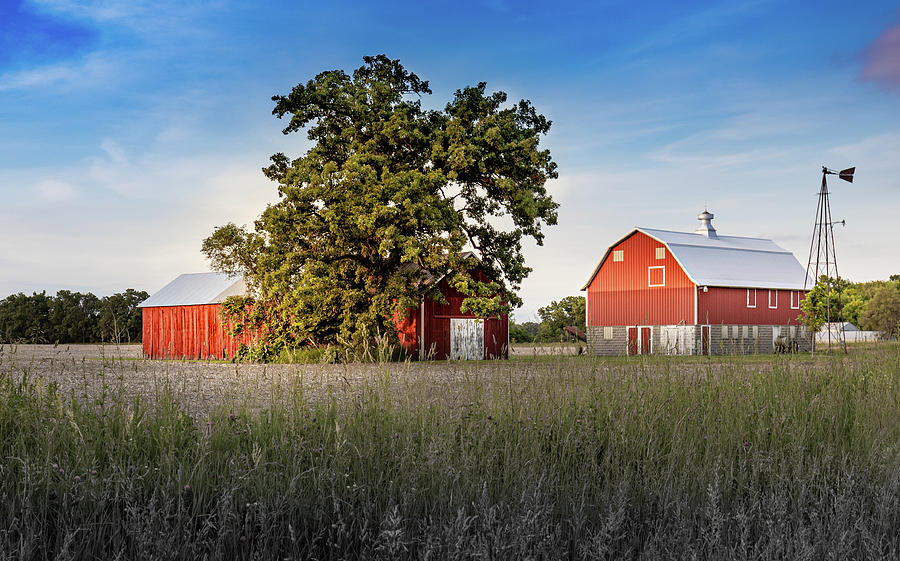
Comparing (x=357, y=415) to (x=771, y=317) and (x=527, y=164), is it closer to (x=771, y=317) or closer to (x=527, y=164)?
(x=527, y=164)

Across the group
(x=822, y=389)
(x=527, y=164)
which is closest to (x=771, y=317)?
(x=527, y=164)

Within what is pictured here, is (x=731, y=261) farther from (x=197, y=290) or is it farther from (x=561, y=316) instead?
(x=197, y=290)

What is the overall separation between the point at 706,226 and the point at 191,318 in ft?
115

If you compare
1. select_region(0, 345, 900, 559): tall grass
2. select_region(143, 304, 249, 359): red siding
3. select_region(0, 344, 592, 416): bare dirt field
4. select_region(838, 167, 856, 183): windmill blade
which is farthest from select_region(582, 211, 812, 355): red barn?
select_region(0, 345, 900, 559): tall grass

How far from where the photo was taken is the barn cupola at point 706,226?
2072 inches

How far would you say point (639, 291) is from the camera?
151ft

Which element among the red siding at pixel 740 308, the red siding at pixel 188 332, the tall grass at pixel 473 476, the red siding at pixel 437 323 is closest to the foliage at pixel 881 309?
the red siding at pixel 740 308

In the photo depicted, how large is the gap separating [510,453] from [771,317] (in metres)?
45.3

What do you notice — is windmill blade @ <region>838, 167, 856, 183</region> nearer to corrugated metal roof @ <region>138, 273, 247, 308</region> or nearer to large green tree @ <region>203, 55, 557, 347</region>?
large green tree @ <region>203, 55, 557, 347</region>

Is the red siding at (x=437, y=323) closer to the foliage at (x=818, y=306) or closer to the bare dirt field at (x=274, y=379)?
the bare dirt field at (x=274, y=379)

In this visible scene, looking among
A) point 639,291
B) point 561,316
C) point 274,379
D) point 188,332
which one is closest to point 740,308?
point 639,291

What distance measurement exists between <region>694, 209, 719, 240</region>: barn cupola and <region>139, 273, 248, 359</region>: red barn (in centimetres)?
3181

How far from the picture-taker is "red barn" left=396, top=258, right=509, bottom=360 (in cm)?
3281

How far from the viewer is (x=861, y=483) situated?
637cm
